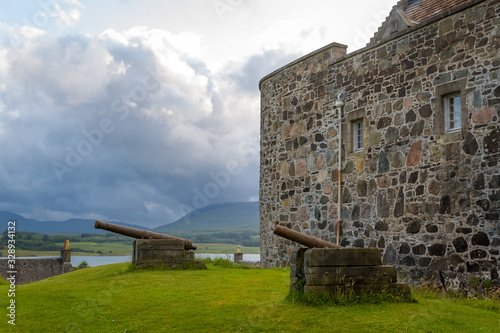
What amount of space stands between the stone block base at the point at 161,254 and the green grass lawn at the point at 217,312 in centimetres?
312

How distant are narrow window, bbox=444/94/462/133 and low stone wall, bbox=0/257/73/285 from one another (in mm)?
33091

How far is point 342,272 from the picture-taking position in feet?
28.7

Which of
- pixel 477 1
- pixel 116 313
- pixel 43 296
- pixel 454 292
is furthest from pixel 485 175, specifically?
pixel 43 296

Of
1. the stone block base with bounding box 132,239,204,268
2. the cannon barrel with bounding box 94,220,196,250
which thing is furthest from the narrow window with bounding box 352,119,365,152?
the cannon barrel with bounding box 94,220,196,250

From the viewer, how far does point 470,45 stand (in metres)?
12.2

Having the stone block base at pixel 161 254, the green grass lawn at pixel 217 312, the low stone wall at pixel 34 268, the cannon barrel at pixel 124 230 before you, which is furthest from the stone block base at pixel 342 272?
the low stone wall at pixel 34 268

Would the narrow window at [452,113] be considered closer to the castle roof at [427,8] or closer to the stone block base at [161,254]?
the castle roof at [427,8]

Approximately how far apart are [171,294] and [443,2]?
11.8m

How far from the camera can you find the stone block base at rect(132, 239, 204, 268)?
578 inches

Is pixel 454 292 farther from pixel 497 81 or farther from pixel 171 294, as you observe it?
pixel 171 294

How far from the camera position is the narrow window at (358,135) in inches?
609

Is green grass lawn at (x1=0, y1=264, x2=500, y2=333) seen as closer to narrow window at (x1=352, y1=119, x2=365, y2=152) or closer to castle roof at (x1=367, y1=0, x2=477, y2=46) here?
narrow window at (x1=352, y1=119, x2=365, y2=152)

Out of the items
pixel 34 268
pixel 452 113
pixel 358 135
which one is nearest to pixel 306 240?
pixel 452 113

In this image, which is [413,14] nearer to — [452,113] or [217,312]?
→ [452,113]
